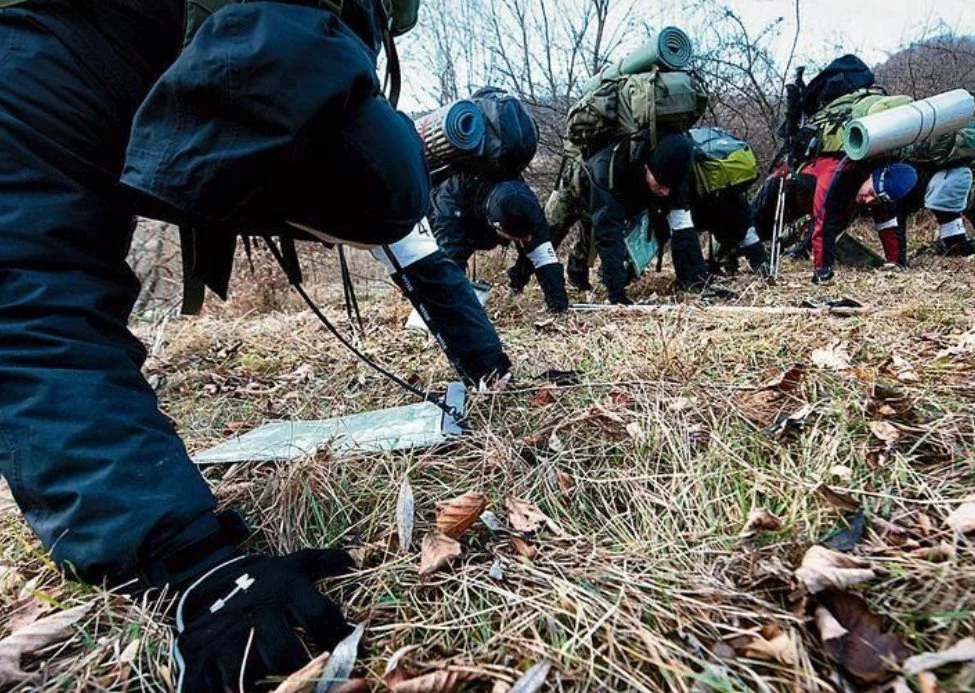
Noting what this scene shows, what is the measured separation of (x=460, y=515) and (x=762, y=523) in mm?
514

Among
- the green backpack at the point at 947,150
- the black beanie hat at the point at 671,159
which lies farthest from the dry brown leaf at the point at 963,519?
the green backpack at the point at 947,150

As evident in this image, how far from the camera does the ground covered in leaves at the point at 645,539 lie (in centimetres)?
→ 70

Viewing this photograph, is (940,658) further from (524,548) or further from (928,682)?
(524,548)

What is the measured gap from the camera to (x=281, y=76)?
0.87 metres

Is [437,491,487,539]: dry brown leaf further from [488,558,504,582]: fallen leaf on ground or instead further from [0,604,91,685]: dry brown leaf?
[0,604,91,685]: dry brown leaf

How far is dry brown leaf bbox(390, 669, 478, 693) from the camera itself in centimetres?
68

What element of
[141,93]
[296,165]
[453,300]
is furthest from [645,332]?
[141,93]

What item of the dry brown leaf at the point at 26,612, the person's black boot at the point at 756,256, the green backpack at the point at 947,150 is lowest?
the person's black boot at the point at 756,256

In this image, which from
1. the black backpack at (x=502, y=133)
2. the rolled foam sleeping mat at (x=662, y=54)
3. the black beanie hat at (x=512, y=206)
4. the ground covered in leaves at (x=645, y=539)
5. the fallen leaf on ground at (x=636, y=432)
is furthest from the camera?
the rolled foam sleeping mat at (x=662, y=54)

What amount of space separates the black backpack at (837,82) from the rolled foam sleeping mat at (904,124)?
1023 mm

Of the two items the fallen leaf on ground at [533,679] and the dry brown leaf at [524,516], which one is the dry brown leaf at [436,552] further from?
the fallen leaf on ground at [533,679]

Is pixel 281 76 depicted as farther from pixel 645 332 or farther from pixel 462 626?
pixel 645 332

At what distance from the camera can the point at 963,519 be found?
86cm

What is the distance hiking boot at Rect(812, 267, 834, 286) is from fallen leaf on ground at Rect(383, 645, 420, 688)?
4372 mm
